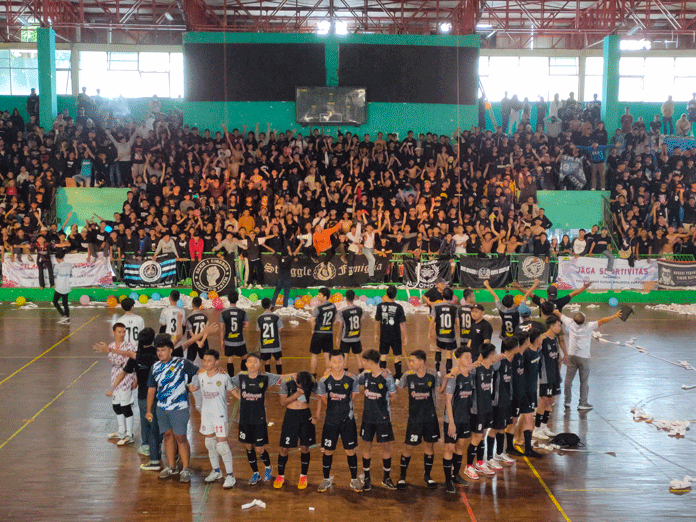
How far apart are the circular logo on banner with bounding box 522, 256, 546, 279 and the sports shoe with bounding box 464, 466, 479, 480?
14.1 m

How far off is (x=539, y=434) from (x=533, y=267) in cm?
1250

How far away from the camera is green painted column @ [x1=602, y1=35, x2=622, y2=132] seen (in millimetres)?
33781

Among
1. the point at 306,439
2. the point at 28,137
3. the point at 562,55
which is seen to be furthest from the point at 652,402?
the point at 562,55

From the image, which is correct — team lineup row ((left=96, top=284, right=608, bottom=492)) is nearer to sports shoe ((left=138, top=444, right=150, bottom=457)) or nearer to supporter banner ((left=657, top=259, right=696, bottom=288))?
sports shoe ((left=138, top=444, right=150, bottom=457))

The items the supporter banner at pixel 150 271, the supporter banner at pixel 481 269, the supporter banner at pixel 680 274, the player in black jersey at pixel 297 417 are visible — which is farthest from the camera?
the supporter banner at pixel 680 274

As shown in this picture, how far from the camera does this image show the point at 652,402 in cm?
1293

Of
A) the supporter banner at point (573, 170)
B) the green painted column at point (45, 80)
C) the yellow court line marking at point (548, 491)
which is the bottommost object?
the yellow court line marking at point (548, 491)

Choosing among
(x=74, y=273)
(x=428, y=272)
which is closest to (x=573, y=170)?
(x=428, y=272)

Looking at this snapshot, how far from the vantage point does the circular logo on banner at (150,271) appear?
73.7 ft

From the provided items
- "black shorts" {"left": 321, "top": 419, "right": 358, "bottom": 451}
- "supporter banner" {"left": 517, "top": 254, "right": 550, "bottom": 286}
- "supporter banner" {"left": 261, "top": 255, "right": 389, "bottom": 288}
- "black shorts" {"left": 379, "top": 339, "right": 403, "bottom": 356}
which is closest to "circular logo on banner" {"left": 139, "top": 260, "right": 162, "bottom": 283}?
"supporter banner" {"left": 261, "top": 255, "right": 389, "bottom": 288}

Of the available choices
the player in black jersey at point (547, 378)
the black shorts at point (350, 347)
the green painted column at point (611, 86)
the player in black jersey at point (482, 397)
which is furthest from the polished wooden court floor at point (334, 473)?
the green painted column at point (611, 86)

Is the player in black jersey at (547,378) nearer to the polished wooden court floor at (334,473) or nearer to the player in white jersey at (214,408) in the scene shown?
the polished wooden court floor at (334,473)

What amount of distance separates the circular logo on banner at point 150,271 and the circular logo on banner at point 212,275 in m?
1.18

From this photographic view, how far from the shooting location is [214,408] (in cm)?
914
